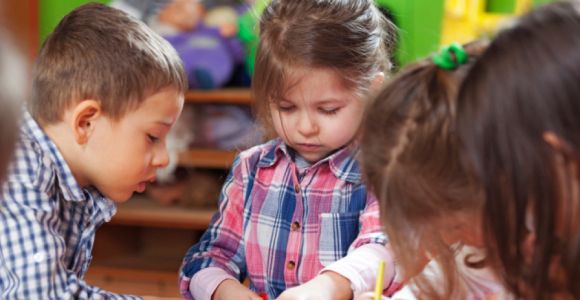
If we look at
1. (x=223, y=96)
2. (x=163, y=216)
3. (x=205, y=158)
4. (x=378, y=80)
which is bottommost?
(x=163, y=216)

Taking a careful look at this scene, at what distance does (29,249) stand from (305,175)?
1.36 feet

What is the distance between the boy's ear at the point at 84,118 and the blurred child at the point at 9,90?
0.35 metres

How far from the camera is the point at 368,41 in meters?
1.17

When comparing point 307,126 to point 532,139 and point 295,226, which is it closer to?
point 295,226

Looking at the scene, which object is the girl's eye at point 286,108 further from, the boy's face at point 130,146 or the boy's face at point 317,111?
the boy's face at point 130,146

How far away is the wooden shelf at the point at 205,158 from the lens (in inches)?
104

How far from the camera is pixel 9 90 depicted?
2.16ft

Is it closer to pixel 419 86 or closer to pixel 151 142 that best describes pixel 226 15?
pixel 151 142

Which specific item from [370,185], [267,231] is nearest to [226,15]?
[267,231]

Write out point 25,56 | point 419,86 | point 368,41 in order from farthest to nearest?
1. point 368,41
2. point 419,86
3. point 25,56

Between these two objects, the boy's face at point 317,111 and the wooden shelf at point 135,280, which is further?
the wooden shelf at point 135,280

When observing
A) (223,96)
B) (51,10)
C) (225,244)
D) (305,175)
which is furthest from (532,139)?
(51,10)

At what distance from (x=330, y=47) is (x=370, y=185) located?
31cm

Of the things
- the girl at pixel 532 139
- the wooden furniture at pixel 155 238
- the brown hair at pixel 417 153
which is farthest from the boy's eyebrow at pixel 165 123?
the wooden furniture at pixel 155 238
